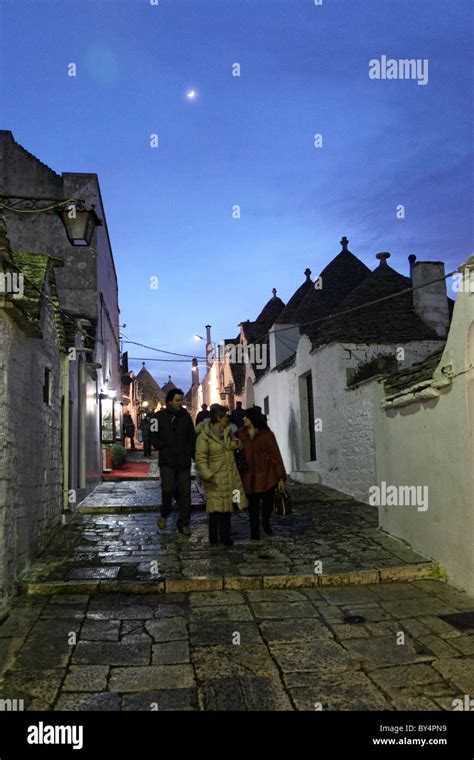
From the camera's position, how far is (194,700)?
348 centimetres

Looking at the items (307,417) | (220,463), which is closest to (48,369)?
(220,463)

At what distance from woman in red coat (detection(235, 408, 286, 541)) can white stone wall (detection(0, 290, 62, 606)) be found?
2.60 m

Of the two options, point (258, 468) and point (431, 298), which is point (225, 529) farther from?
point (431, 298)

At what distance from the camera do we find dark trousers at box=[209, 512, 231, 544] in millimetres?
7375

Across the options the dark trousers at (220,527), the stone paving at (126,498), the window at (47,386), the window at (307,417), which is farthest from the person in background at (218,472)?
the window at (307,417)

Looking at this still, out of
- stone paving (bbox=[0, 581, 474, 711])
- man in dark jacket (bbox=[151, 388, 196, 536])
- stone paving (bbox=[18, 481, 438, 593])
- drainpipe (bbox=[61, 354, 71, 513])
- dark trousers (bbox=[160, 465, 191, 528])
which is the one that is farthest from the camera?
drainpipe (bbox=[61, 354, 71, 513])

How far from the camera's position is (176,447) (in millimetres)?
8008

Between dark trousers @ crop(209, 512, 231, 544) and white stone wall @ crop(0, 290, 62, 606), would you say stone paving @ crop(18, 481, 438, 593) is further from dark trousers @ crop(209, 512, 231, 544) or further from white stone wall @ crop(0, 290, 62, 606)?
white stone wall @ crop(0, 290, 62, 606)

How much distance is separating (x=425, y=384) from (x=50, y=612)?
170 inches

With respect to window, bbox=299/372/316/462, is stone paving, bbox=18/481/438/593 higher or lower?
lower

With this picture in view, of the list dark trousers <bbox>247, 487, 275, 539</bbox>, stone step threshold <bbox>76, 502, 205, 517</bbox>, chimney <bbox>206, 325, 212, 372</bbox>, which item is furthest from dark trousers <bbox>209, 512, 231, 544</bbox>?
chimney <bbox>206, 325, 212, 372</bbox>
